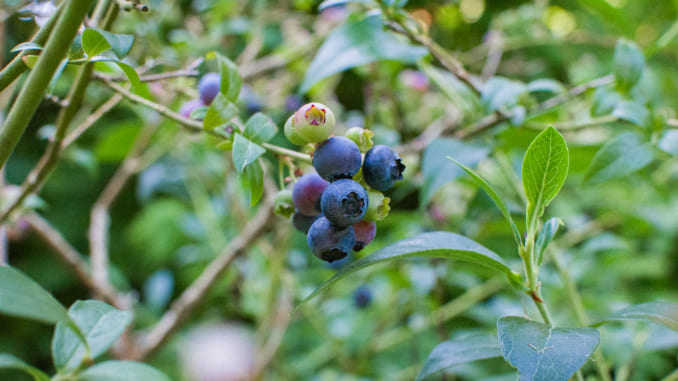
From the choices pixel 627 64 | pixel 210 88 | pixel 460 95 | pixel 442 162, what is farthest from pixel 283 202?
pixel 627 64

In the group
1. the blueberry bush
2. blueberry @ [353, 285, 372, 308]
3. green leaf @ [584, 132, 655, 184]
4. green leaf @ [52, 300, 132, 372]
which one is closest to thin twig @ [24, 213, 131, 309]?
the blueberry bush

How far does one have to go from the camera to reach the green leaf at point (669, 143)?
513 mm

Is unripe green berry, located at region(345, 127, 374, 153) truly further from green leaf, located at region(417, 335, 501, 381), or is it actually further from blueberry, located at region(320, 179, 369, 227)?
green leaf, located at region(417, 335, 501, 381)

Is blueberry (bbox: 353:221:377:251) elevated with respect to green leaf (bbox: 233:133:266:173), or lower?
lower

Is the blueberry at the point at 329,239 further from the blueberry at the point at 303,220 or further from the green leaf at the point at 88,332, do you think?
the green leaf at the point at 88,332

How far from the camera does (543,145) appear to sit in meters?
0.34

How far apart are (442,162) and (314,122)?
26cm

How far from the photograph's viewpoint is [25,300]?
217 mm

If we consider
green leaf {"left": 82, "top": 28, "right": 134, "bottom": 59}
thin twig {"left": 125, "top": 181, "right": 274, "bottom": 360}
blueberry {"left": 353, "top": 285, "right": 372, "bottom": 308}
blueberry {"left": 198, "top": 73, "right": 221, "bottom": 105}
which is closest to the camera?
green leaf {"left": 82, "top": 28, "right": 134, "bottom": 59}

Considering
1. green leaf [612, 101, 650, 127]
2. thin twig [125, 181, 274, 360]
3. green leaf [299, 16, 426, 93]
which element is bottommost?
thin twig [125, 181, 274, 360]

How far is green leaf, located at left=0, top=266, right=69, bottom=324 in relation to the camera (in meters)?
0.20

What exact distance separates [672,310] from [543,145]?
0.58 feet

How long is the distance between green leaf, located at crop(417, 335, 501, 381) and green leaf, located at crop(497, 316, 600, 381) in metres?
0.06

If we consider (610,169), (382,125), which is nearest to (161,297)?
(382,125)
